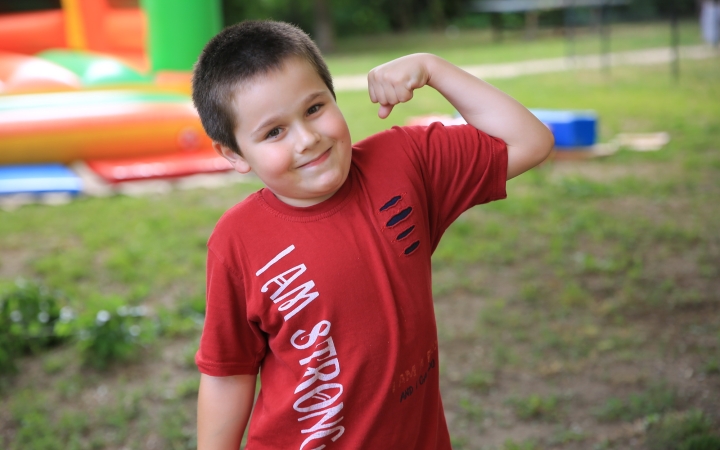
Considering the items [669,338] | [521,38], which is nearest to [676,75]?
[669,338]

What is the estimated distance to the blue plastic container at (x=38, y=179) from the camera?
6.14 metres

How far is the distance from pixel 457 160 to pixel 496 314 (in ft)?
7.68

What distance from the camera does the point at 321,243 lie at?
134cm

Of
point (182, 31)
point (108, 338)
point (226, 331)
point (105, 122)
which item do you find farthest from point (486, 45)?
point (226, 331)

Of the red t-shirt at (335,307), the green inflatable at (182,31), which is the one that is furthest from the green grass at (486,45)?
the red t-shirt at (335,307)

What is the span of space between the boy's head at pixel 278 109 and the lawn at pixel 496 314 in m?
1.67

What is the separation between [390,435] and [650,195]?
450 cm

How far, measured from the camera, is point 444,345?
345 centimetres

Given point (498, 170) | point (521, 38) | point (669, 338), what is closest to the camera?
point (498, 170)

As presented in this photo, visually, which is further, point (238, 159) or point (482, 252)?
point (482, 252)

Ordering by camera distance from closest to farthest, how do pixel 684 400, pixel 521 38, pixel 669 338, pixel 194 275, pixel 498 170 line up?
pixel 498 170
pixel 684 400
pixel 669 338
pixel 194 275
pixel 521 38

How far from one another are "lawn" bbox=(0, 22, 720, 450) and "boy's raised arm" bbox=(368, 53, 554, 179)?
1.49 m

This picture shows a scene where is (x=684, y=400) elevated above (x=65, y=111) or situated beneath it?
situated beneath

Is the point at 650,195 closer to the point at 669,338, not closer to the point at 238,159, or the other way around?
the point at 669,338
